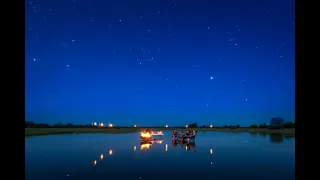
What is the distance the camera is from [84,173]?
17812 mm

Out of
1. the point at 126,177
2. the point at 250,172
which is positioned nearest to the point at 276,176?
the point at 250,172
